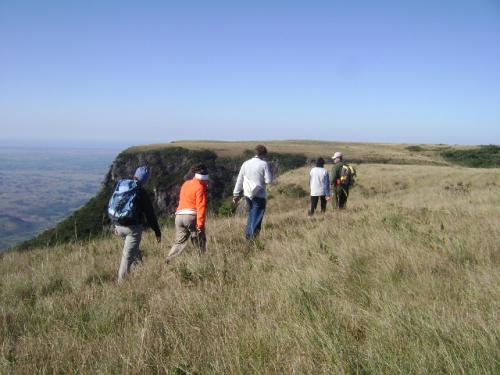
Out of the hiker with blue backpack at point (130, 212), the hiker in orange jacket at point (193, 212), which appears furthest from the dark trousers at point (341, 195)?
the hiker with blue backpack at point (130, 212)

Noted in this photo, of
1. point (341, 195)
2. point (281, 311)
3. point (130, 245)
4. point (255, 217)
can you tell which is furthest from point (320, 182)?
point (281, 311)

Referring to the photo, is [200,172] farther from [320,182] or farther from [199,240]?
[320,182]

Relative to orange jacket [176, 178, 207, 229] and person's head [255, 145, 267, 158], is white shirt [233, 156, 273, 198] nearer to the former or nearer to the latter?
person's head [255, 145, 267, 158]

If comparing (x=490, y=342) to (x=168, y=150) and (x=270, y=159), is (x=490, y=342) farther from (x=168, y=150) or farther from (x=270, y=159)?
(x=168, y=150)

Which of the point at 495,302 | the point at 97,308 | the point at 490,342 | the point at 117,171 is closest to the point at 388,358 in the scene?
the point at 490,342

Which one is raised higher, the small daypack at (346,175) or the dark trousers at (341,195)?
the small daypack at (346,175)

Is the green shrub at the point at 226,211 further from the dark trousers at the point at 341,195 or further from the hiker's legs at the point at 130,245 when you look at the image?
the hiker's legs at the point at 130,245

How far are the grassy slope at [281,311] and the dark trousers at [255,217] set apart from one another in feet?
4.53

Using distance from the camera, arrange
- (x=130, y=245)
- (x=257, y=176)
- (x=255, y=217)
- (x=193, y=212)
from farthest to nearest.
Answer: (x=257, y=176) → (x=255, y=217) → (x=193, y=212) → (x=130, y=245)

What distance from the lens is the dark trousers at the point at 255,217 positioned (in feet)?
24.4

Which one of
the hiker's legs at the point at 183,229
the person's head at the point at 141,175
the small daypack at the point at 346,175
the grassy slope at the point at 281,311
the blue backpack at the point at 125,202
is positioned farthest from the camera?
the small daypack at the point at 346,175

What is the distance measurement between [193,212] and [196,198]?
0.78 feet

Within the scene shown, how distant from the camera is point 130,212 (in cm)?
567

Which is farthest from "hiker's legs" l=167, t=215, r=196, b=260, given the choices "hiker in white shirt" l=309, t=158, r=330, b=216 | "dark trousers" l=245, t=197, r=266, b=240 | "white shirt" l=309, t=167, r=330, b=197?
"white shirt" l=309, t=167, r=330, b=197
